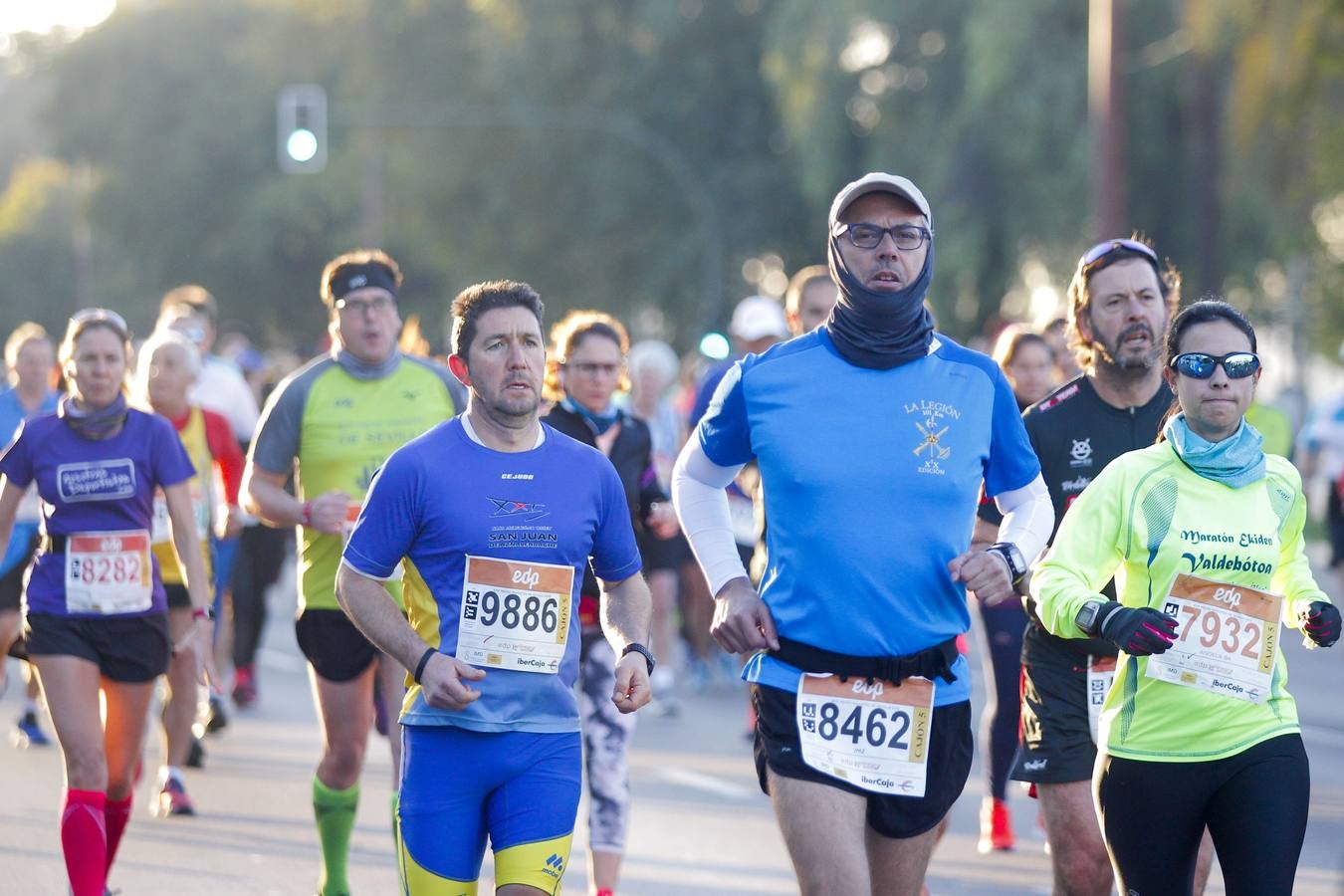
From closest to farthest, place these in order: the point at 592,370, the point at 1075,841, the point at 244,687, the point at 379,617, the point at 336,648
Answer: the point at 379,617
the point at 1075,841
the point at 336,648
the point at 592,370
the point at 244,687

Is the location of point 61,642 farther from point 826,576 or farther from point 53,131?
point 53,131

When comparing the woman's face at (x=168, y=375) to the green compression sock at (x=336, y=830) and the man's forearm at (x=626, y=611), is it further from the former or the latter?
the man's forearm at (x=626, y=611)

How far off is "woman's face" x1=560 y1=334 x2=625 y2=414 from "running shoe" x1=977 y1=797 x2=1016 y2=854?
7.53 ft

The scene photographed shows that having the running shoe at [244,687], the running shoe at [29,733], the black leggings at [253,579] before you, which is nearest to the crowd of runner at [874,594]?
the running shoe at [29,733]

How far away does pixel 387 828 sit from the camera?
9.35 m

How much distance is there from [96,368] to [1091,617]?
401cm

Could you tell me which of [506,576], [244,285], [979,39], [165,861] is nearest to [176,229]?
[244,285]

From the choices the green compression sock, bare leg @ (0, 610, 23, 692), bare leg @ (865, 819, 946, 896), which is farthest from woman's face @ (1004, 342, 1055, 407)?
bare leg @ (0, 610, 23, 692)

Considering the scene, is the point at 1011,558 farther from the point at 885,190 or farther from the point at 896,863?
the point at 885,190

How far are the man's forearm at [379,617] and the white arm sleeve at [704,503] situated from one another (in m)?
0.68

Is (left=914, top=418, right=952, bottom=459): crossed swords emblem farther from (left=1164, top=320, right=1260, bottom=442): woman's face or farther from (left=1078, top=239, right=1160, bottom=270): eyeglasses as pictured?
(left=1078, top=239, right=1160, bottom=270): eyeglasses

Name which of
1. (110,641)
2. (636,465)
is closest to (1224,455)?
(636,465)

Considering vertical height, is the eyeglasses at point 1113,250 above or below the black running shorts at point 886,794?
above

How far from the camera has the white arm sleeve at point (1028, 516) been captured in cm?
514
